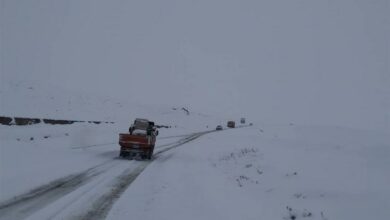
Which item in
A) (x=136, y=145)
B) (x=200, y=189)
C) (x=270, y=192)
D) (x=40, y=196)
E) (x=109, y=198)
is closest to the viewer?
(x=40, y=196)

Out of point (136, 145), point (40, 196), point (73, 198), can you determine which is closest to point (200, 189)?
point (73, 198)

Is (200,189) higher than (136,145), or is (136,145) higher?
(136,145)

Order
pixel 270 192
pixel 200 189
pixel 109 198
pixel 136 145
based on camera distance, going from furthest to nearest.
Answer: pixel 136 145 → pixel 200 189 → pixel 270 192 → pixel 109 198

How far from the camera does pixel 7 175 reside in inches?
607

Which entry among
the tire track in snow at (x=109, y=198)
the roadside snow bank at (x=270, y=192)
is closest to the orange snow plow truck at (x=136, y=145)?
the tire track in snow at (x=109, y=198)

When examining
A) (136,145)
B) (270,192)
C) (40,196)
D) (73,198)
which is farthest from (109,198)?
(136,145)

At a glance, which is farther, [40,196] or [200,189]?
[200,189]

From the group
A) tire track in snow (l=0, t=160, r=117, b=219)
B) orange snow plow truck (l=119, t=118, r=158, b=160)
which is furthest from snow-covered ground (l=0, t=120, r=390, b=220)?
orange snow plow truck (l=119, t=118, r=158, b=160)

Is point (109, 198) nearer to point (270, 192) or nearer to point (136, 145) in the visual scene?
point (270, 192)

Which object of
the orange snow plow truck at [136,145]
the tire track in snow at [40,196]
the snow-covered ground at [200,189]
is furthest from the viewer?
the orange snow plow truck at [136,145]

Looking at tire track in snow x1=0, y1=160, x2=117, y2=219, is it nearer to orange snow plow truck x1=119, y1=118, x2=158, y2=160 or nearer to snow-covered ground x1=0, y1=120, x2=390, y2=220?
snow-covered ground x1=0, y1=120, x2=390, y2=220

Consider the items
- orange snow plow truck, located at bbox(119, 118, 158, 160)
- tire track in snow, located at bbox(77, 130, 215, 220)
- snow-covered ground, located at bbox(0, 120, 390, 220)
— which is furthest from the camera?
orange snow plow truck, located at bbox(119, 118, 158, 160)

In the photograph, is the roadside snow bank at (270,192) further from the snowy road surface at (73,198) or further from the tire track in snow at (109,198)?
the snowy road surface at (73,198)

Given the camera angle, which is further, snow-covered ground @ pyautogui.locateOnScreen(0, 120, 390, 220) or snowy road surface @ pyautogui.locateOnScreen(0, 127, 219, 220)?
snow-covered ground @ pyautogui.locateOnScreen(0, 120, 390, 220)
